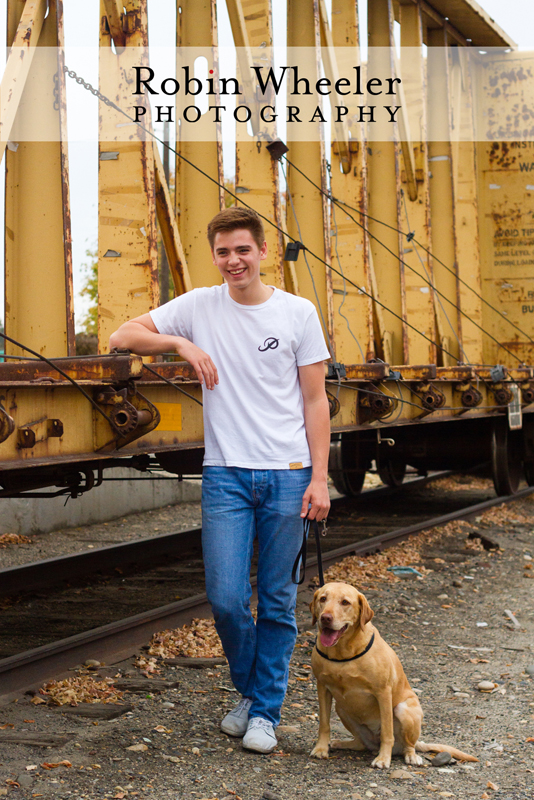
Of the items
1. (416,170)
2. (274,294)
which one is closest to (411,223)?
(416,170)

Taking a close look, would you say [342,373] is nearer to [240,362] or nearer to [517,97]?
[240,362]

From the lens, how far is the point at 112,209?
5426 mm

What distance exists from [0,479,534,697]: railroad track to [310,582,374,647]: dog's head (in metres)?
1.88

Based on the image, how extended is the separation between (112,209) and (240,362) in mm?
2307

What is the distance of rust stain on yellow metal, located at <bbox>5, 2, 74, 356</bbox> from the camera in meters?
4.80

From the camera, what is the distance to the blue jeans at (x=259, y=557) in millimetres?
3527

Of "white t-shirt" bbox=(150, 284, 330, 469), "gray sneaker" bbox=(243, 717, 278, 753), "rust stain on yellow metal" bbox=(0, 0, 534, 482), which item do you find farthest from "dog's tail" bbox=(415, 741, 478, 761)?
"rust stain on yellow metal" bbox=(0, 0, 534, 482)

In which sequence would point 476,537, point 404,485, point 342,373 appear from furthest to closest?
point 404,485, point 476,537, point 342,373

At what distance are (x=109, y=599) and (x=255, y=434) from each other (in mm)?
3551

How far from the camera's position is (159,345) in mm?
3576

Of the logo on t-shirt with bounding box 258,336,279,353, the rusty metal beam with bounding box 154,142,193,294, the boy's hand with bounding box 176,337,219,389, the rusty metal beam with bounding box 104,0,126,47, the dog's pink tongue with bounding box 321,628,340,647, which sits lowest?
the dog's pink tongue with bounding box 321,628,340,647

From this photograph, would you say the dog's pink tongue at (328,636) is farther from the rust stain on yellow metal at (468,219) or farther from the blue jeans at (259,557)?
the rust stain on yellow metal at (468,219)

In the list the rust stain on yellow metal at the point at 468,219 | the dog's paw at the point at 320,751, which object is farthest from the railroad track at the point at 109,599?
the rust stain on yellow metal at the point at 468,219

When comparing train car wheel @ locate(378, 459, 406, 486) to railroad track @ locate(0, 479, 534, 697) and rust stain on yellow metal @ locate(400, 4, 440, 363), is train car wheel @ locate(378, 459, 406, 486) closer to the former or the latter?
railroad track @ locate(0, 479, 534, 697)
